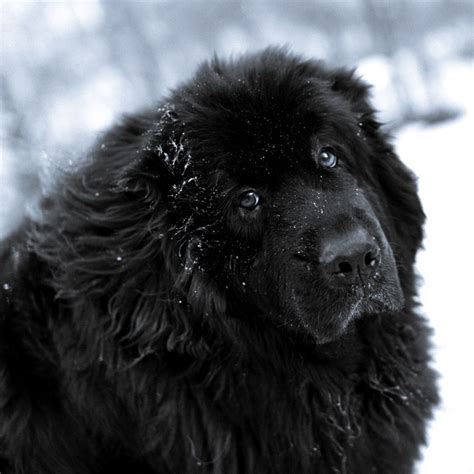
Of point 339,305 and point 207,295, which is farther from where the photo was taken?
point 207,295

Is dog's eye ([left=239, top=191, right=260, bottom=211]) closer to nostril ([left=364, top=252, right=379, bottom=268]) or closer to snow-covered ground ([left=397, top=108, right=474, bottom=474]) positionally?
nostril ([left=364, top=252, right=379, bottom=268])

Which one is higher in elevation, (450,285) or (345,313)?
(450,285)

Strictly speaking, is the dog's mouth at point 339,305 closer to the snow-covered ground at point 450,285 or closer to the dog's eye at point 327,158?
the dog's eye at point 327,158

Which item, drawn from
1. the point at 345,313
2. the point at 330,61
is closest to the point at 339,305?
the point at 345,313

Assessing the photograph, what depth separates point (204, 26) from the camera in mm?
23328

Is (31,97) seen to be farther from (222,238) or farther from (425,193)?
(222,238)

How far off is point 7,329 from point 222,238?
112 cm

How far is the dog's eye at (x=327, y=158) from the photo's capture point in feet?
10.1

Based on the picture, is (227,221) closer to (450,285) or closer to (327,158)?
(327,158)

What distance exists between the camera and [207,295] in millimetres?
2967

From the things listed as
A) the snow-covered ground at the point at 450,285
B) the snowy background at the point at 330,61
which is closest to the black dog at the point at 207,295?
the snowy background at the point at 330,61

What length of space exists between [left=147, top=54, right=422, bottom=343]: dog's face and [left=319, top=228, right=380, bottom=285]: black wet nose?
1cm

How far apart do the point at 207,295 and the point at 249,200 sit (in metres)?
0.47

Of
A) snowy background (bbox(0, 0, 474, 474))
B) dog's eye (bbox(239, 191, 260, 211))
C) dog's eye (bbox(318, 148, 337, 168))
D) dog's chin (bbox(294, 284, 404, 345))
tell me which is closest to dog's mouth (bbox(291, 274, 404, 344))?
dog's chin (bbox(294, 284, 404, 345))
